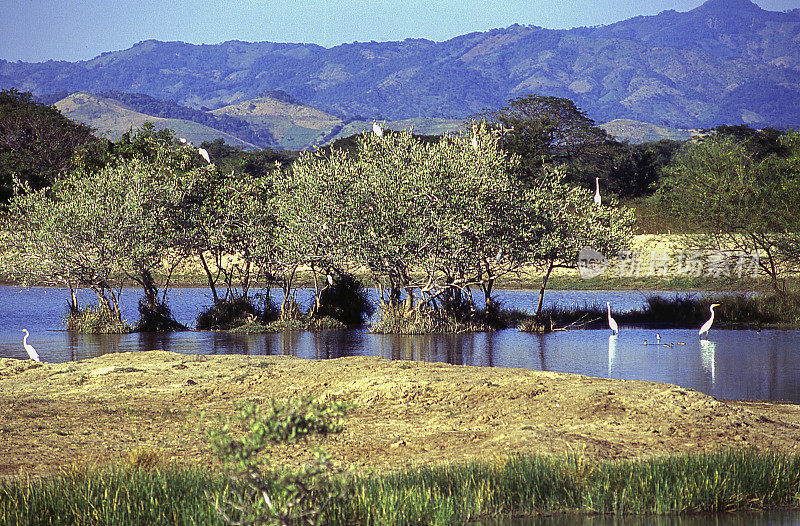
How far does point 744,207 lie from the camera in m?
34.2

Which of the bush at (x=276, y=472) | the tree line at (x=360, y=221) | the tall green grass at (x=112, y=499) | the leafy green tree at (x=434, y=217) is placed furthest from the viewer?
the tree line at (x=360, y=221)

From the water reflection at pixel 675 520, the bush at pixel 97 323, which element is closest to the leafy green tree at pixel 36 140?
the bush at pixel 97 323

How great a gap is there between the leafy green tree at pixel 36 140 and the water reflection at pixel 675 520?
61129mm

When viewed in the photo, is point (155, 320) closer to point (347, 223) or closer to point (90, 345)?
point (90, 345)

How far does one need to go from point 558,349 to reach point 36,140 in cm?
6259

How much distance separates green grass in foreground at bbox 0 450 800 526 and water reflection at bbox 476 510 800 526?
0.11 meters

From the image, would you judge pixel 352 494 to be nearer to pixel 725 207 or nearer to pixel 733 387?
pixel 733 387

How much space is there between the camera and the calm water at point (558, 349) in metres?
21.1

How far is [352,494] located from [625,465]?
12.4 ft

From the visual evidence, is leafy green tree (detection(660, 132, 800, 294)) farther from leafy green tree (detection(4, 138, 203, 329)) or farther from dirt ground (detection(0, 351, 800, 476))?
leafy green tree (detection(4, 138, 203, 329))

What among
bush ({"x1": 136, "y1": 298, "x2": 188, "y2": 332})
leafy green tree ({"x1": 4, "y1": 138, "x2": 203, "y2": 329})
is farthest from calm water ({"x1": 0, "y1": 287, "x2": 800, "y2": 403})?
leafy green tree ({"x1": 4, "y1": 138, "x2": 203, "y2": 329})

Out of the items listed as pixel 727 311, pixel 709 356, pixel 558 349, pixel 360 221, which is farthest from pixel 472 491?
pixel 727 311

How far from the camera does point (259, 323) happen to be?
107 feet

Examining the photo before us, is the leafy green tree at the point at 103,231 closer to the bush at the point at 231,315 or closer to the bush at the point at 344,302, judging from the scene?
the bush at the point at 231,315
